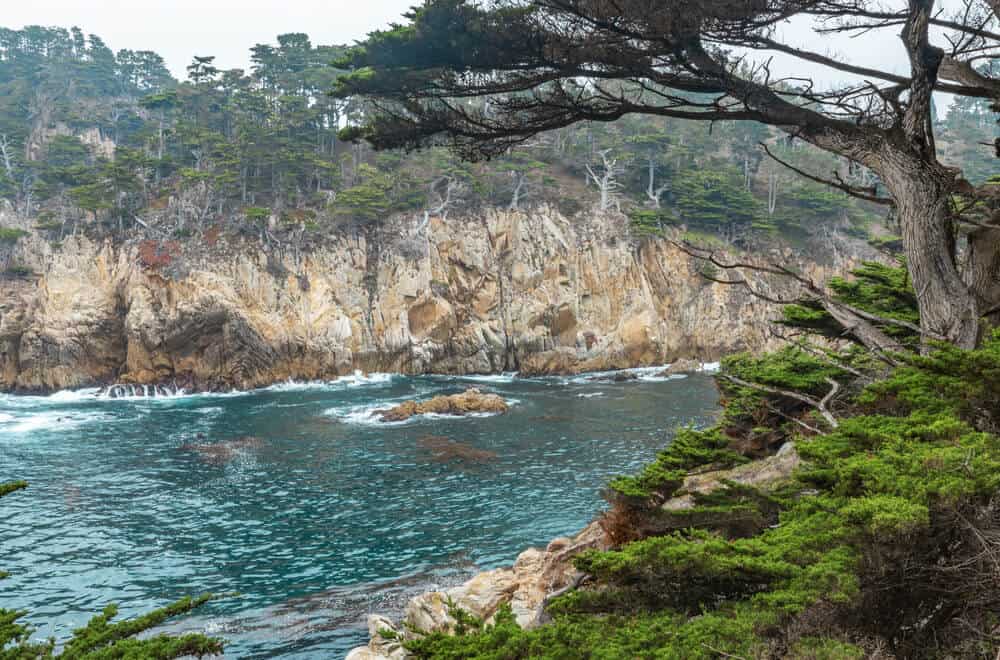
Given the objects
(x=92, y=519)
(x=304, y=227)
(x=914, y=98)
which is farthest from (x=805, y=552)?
(x=304, y=227)

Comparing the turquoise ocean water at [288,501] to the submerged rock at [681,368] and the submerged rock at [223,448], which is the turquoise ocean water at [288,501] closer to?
the submerged rock at [223,448]

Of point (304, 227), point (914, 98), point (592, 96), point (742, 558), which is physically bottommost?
point (742, 558)

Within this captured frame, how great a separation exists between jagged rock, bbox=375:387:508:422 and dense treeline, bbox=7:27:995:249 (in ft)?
60.8

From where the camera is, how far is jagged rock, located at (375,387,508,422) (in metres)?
28.9

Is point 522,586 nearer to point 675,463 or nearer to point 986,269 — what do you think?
point 675,463

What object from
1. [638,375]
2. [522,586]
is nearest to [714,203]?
[638,375]

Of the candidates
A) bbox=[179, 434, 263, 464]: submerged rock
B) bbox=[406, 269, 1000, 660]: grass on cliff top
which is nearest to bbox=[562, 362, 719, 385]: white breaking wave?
bbox=[179, 434, 263, 464]: submerged rock

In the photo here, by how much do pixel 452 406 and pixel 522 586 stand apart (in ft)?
65.3

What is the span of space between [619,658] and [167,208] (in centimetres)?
4721

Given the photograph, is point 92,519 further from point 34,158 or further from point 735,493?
point 34,158

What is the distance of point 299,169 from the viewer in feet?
150

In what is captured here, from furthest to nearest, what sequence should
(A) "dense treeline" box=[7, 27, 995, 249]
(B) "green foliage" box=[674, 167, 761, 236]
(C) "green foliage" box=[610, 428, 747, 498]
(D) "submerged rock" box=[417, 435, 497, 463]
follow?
(B) "green foliage" box=[674, 167, 761, 236] → (A) "dense treeline" box=[7, 27, 995, 249] → (D) "submerged rock" box=[417, 435, 497, 463] → (C) "green foliage" box=[610, 428, 747, 498]

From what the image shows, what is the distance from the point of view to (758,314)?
47000 mm

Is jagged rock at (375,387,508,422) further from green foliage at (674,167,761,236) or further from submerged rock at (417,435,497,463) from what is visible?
green foliage at (674,167,761,236)
